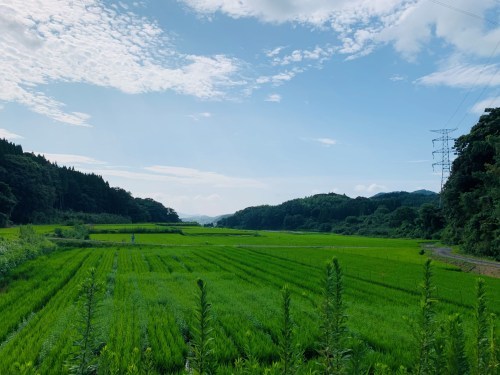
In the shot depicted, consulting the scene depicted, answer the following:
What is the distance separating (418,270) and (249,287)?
575 inches

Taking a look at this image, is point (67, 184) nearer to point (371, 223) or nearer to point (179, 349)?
point (371, 223)

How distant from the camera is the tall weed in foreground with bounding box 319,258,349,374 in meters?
2.67

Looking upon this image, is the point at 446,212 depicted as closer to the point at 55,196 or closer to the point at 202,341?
the point at 202,341

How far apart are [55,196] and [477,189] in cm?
8150

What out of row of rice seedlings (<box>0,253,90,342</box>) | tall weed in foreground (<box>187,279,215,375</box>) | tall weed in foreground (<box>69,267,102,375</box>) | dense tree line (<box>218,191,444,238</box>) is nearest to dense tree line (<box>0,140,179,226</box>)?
dense tree line (<box>218,191,444,238</box>)

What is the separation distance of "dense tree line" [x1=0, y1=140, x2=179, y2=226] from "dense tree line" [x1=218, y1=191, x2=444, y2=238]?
39.1 metres

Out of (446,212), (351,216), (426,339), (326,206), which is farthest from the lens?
(326,206)

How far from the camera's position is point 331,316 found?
2.86 meters

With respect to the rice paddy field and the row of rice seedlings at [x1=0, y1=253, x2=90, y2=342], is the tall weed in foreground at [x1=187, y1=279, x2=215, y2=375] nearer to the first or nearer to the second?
the rice paddy field

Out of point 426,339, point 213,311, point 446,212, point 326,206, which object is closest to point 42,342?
point 213,311

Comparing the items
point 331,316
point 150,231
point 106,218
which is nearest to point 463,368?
point 331,316

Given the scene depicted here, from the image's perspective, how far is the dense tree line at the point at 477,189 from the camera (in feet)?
118

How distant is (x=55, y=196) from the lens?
87375 mm

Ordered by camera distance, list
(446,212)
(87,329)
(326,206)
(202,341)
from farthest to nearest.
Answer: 1. (326,206)
2. (446,212)
3. (87,329)
4. (202,341)
